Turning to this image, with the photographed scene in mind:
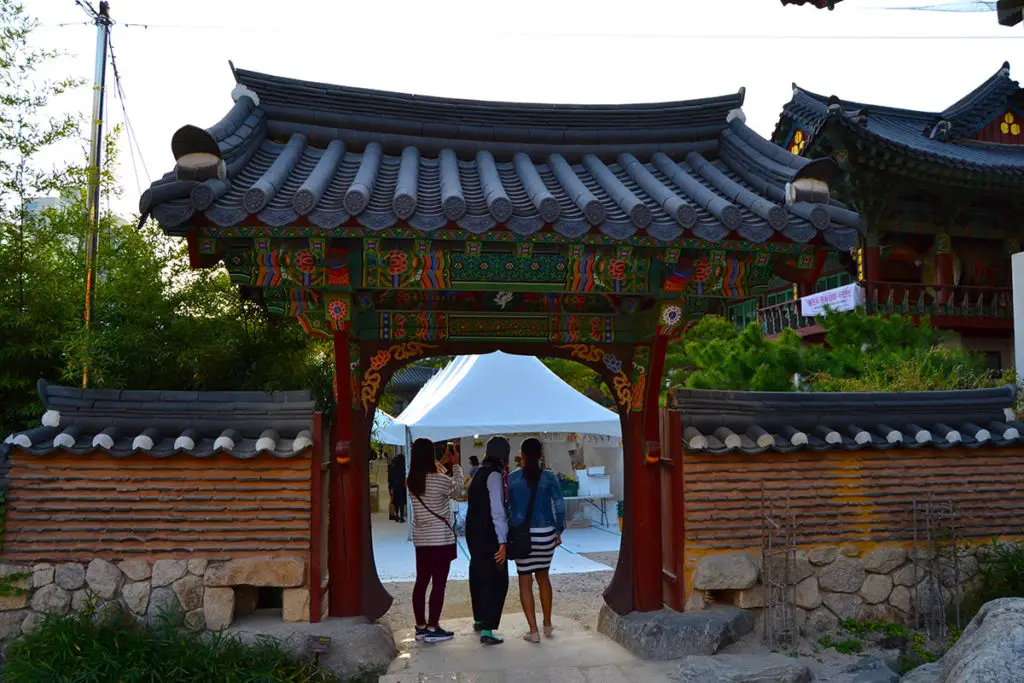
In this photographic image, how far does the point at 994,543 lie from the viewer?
20.2 feet

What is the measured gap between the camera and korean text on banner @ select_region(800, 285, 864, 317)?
15.4 metres

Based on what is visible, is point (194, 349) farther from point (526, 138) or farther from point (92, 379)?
point (526, 138)

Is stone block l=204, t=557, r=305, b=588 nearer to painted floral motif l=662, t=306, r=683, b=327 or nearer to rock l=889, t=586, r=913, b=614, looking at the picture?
painted floral motif l=662, t=306, r=683, b=327

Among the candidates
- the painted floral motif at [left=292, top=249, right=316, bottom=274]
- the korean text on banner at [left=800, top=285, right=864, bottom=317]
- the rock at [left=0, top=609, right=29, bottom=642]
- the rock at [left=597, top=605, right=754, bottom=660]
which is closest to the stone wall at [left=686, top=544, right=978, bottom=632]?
the rock at [left=597, top=605, right=754, bottom=660]

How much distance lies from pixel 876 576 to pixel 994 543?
1043mm

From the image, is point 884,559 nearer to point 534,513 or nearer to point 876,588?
point 876,588

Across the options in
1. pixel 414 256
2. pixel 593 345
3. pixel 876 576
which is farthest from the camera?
pixel 593 345

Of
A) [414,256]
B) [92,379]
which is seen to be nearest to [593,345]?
[414,256]

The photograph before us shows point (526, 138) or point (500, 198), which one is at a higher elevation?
point (526, 138)

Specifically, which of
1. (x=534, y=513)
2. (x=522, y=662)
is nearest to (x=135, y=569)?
(x=522, y=662)

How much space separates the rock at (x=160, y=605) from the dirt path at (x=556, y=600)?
Answer: 2113 millimetres

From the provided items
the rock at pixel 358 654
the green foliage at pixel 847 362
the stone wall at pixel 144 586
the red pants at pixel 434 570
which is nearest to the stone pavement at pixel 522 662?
the rock at pixel 358 654

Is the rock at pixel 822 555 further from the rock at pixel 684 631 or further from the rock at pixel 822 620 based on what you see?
the rock at pixel 684 631

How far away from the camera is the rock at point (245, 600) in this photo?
5465mm
